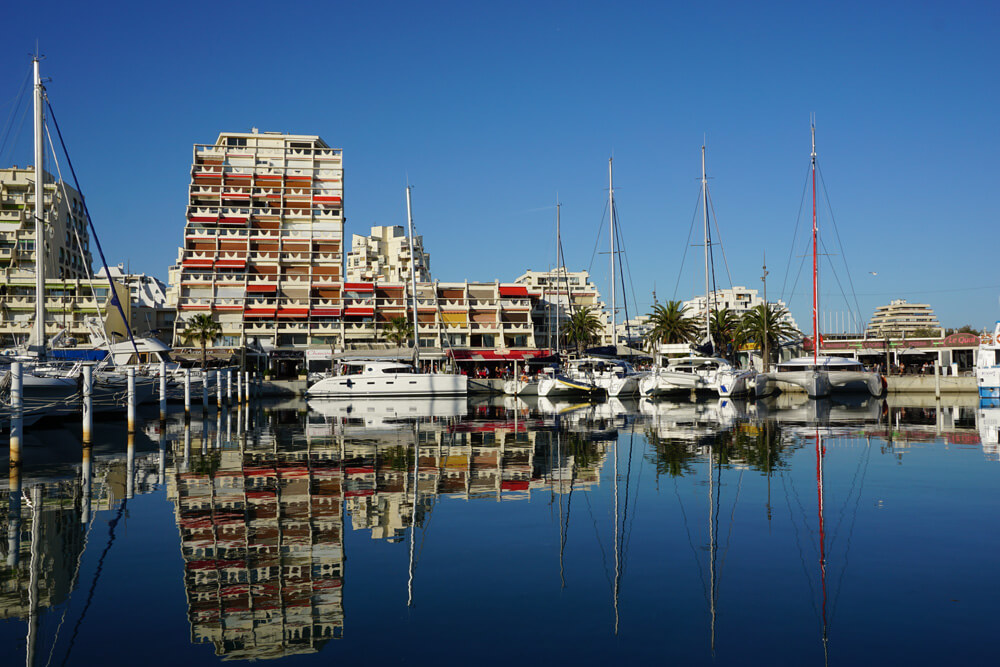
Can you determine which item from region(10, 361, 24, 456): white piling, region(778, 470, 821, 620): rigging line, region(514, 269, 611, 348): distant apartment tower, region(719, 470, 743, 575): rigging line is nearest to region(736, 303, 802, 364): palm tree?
region(514, 269, 611, 348): distant apartment tower

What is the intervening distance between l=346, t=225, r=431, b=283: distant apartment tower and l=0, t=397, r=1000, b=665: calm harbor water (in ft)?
388

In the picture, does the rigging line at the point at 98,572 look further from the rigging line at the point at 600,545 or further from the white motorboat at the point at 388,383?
the white motorboat at the point at 388,383

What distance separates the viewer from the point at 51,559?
10297 millimetres

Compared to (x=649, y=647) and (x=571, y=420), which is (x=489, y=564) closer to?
(x=649, y=647)

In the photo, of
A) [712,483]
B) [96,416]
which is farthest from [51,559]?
[96,416]

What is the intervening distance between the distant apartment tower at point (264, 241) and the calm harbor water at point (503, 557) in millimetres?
61482

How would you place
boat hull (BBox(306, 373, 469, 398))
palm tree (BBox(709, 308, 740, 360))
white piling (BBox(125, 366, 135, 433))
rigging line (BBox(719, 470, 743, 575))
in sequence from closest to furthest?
rigging line (BBox(719, 470, 743, 575)) < white piling (BBox(125, 366, 135, 433)) < boat hull (BBox(306, 373, 469, 398)) < palm tree (BBox(709, 308, 740, 360))

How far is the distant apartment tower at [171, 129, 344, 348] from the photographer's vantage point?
269ft

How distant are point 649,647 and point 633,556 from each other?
3403mm

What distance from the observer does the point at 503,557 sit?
1047cm

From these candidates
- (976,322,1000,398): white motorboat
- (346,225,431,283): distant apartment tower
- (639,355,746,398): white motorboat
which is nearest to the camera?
(976,322,1000,398): white motorboat

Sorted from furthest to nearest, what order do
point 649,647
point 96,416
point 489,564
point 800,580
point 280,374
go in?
point 280,374, point 96,416, point 489,564, point 800,580, point 649,647

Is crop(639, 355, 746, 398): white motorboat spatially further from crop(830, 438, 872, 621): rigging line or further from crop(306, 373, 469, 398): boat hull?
crop(830, 438, 872, 621): rigging line

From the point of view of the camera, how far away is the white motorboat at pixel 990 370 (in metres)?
49.9
